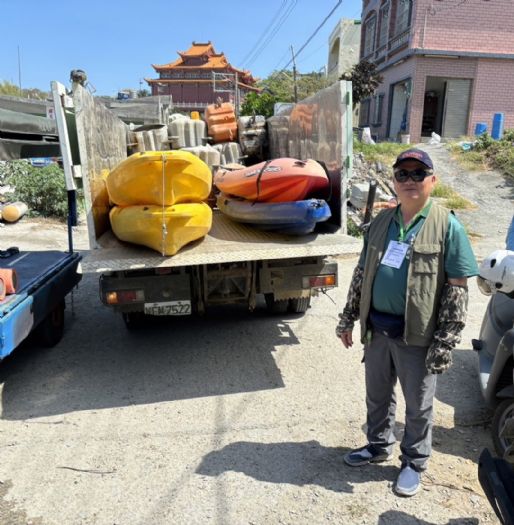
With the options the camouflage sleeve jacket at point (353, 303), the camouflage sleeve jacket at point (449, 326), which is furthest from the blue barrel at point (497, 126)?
the camouflage sleeve jacket at point (449, 326)

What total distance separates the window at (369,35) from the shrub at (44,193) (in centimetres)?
1851

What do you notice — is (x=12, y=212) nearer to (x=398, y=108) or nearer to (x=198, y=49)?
(x=398, y=108)

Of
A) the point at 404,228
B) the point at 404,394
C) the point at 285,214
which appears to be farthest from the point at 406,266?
the point at 285,214

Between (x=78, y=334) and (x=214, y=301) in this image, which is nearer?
(x=214, y=301)

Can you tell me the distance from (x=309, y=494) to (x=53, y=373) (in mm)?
2526

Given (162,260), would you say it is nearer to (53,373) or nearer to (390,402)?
(53,373)

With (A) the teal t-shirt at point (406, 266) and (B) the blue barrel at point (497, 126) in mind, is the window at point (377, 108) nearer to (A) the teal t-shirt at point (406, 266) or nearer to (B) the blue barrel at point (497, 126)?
(B) the blue barrel at point (497, 126)

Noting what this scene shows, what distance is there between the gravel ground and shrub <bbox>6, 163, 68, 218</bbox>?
739 cm

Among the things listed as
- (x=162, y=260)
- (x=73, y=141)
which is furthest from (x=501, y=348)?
(x=73, y=141)

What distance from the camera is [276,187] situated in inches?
159

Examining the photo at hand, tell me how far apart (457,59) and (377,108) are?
17.4 ft

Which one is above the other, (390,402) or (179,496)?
(390,402)

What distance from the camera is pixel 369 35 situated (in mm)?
24781

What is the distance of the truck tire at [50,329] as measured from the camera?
14.5ft
